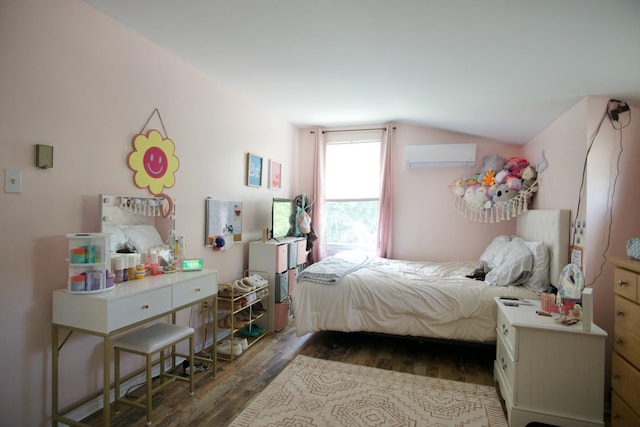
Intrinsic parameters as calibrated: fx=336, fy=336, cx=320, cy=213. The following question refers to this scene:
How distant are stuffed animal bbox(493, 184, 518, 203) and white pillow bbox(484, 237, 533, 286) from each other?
2.42 ft

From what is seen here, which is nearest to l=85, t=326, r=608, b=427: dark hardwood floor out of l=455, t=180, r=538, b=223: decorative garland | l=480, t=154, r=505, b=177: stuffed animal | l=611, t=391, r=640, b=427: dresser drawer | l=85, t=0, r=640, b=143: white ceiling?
l=611, t=391, r=640, b=427: dresser drawer

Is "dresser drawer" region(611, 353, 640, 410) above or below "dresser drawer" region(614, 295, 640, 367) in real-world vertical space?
below

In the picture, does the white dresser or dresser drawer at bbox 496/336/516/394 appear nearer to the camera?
the white dresser

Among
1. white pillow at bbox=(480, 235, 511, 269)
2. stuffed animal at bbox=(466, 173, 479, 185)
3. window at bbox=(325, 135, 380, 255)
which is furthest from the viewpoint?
window at bbox=(325, 135, 380, 255)

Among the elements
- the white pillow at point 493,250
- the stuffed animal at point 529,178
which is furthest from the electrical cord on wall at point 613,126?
the stuffed animal at point 529,178

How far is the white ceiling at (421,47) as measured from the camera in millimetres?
1707

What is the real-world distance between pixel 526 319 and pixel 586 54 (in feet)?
5.11

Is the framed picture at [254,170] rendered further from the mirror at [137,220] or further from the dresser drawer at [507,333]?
the dresser drawer at [507,333]

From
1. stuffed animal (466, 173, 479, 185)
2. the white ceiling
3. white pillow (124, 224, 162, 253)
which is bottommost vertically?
white pillow (124, 224, 162, 253)

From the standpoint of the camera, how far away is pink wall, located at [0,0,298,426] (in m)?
1.67

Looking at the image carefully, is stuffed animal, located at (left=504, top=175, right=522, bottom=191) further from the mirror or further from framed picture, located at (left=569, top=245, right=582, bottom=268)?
the mirror

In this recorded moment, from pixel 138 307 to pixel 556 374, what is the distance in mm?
2415

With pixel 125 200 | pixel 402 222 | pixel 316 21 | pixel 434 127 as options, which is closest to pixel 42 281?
pixel 125 200

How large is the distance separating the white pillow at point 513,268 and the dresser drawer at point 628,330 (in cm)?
98
